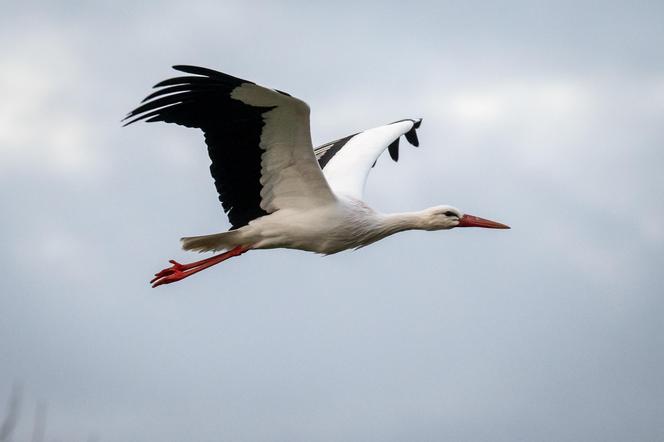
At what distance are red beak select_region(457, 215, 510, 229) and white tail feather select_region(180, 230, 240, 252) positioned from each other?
251 cm

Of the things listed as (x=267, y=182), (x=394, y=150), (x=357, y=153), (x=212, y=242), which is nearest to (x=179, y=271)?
(x=212, y=242)

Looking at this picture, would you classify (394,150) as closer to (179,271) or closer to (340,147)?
(340,147)

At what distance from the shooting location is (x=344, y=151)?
33.8 feet

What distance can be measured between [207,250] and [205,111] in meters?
1.68

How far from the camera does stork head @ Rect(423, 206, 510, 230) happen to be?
894 cm

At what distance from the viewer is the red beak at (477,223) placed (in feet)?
30.3

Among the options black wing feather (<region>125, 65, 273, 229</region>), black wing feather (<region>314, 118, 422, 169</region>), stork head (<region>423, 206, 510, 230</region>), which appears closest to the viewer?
black wing feather (<region>125, 65, 273, 229</region>)

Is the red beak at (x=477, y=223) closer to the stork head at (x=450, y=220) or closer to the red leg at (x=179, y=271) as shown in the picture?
the stork head at (x=450, y=220)

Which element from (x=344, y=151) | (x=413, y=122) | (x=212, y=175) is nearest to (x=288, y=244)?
(x=212, y=175)

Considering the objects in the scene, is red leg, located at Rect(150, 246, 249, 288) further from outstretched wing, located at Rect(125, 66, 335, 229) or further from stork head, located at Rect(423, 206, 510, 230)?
stork head, located at Rect(423, 206, 510, 230)

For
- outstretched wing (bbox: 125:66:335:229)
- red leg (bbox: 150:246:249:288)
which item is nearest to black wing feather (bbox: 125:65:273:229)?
outstretched wing (bbox: 125:66:335:229)

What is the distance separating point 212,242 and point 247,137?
4.31 feet

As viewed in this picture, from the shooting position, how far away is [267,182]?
798cm

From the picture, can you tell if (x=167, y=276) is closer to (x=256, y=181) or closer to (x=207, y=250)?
(x=207, y=250)
